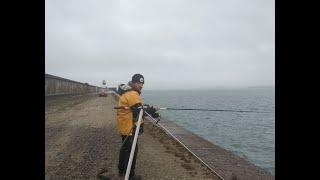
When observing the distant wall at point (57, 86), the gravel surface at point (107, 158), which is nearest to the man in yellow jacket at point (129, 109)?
the gravel surface at point (107, 158)

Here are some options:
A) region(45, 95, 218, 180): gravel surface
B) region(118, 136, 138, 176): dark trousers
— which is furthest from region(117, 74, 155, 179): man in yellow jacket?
region(45, 95, 218, 180): gravel surface

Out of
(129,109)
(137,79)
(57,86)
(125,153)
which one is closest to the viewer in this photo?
(129,109)

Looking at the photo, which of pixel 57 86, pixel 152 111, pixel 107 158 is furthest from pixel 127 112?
pixel 57 86

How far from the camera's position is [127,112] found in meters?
7.14

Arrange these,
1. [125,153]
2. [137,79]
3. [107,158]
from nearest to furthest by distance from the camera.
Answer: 1. [137,79]
2. [125,153]
3. [107,158]

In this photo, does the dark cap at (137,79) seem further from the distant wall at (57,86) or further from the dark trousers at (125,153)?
the distant wall at (57,86)

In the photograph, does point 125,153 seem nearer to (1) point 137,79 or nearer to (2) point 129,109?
(2) point 129,109

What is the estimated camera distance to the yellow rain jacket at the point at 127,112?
278 inches

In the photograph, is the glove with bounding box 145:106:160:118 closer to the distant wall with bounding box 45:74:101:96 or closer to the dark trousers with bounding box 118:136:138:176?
the dark trousers with bounding box 118:136:138:176
